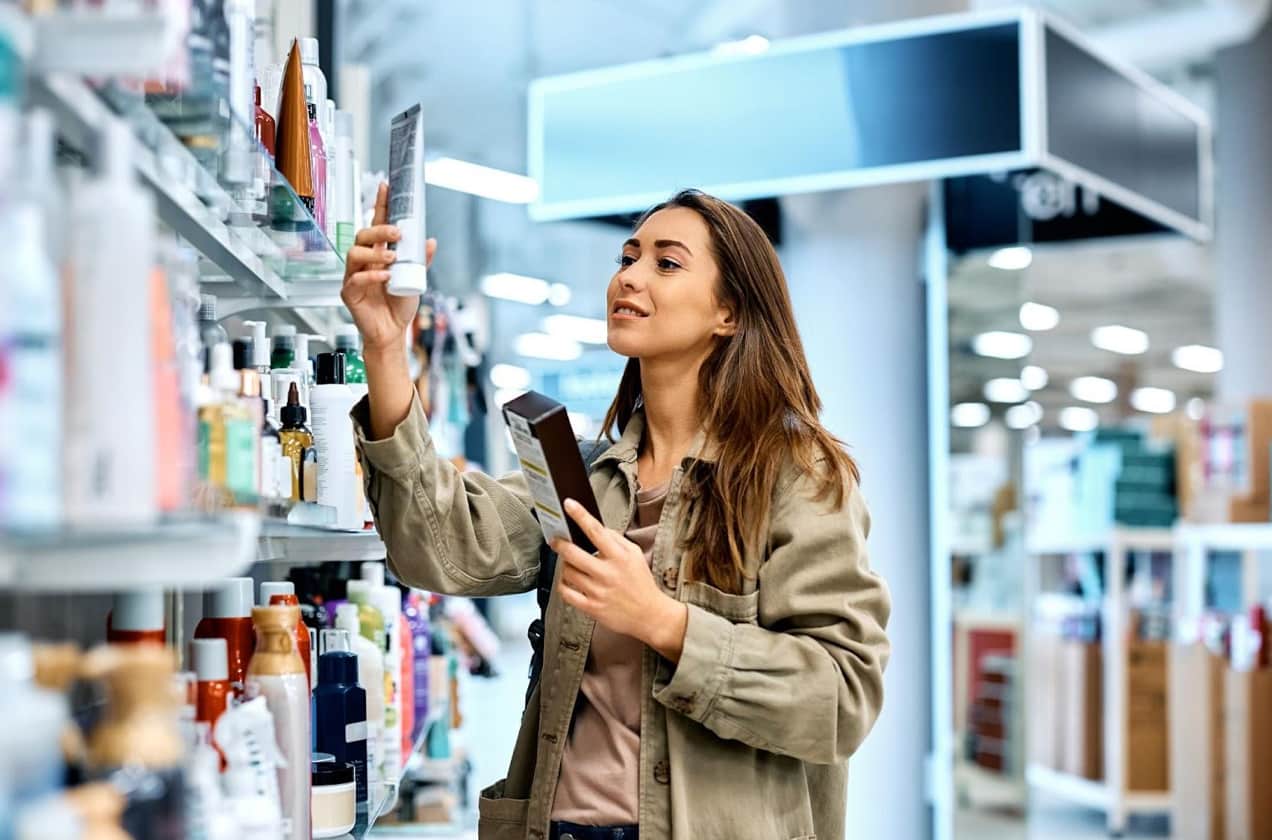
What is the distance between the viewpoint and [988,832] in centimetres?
440

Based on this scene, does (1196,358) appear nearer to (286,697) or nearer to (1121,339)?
(1121,339)

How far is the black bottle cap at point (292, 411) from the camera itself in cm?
198

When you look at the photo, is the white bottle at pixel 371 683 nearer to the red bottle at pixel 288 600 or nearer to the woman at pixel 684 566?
the red bottle at pixel 288 600

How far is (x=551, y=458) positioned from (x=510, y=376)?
17.9m

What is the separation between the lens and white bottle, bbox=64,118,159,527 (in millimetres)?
1003

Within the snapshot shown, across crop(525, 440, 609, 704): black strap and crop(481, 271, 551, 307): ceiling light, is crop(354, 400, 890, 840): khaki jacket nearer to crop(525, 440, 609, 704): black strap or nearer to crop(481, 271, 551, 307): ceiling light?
crop(525, 440, 609, 704): black strap

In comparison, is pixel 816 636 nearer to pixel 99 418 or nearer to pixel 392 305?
pixel 392 305

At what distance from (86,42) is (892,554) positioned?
136 inches

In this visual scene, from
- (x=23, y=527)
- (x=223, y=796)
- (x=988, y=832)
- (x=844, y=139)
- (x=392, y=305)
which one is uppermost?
(x=844, y=139)

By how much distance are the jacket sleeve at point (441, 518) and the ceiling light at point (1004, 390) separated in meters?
2.67

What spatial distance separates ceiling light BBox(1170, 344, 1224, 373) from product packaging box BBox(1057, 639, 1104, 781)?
11466mm

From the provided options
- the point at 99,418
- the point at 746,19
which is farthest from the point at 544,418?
the point at 746,19

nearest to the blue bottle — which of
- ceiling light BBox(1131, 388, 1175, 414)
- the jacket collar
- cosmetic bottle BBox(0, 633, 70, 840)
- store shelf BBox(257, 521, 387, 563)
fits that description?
store shelf BBox(257, 521, 387, 563)

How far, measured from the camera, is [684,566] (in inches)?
75.6
